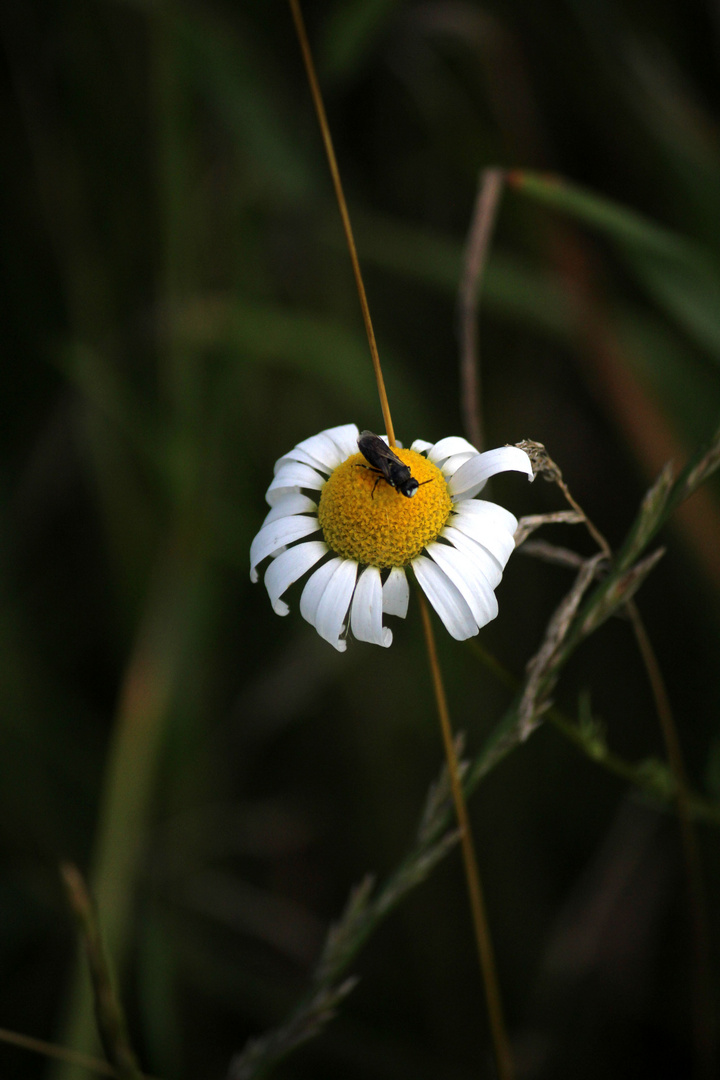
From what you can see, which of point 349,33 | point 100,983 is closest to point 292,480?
point 100,983

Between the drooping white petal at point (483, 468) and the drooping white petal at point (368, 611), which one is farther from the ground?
the drooping white petal at point (483, 468)

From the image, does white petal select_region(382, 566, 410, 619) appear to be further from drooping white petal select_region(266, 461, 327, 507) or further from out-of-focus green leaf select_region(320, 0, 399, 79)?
out-of-focus green leaf select_region(320, 0, 399, 79)

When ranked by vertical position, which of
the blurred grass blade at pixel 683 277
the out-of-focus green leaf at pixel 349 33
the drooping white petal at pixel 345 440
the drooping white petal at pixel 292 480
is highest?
the out-of-focus green leaf at pixel 349 33

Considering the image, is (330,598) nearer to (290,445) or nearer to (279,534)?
(279,534)

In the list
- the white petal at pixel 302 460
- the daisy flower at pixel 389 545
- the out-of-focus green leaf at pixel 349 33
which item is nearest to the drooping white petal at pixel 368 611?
the daisy flower at pixel 389 545

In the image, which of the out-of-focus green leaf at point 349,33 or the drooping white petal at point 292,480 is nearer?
the drooping white petal at point 292,480

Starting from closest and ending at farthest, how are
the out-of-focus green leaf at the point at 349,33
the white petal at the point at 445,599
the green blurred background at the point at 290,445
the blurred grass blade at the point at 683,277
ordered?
the white petal at the point at 445,599, the blurred grass blade at the point at 683,277, the out-of-focus green leaf at the point at 349,33, the green blurred background at the point at 290,445

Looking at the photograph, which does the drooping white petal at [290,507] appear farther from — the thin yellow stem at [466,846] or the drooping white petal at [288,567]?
the thin yellow stem at [466,846]
